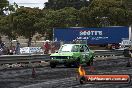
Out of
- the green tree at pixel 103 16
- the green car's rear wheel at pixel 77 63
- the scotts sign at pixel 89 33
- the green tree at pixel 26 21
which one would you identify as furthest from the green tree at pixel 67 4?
the green car's rear wheel at pixel 77 63

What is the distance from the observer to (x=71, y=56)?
25.8 m

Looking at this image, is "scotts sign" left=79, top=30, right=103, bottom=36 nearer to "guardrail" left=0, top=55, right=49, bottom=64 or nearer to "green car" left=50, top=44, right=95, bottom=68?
"guardrail" left=0, top=55, right=49, bottom=64

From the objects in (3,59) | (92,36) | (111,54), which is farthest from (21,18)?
(3,59)

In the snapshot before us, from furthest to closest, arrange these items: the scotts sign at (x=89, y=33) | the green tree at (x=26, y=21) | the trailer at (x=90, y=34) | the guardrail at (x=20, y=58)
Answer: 1. the green tree at (x=26, y=21)
2. the scotts sign at (x=89, y=33)
3. the trailer at (x=90, y=34)
4. the guardrail at (x=20, y=58)

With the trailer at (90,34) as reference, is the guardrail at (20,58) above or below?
below

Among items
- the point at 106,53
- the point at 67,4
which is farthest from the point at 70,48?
the point at 67,4

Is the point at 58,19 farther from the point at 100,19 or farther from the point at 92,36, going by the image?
the point at 92,36

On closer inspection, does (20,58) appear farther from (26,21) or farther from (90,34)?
(26,21)

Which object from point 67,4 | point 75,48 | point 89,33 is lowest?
point 75,48

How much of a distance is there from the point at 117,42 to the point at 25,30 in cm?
1848

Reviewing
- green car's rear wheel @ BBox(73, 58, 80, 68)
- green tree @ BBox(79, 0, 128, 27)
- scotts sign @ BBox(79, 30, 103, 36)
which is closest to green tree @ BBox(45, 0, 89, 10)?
green tree @ BBox(79, 0, 128, 27)

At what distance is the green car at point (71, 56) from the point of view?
1011 inches

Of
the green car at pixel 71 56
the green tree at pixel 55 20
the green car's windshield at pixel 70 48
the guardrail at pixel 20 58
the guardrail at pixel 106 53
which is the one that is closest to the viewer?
the green car at pixel 71 56

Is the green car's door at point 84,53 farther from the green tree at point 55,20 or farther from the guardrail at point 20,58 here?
the green tree at point 55,20
